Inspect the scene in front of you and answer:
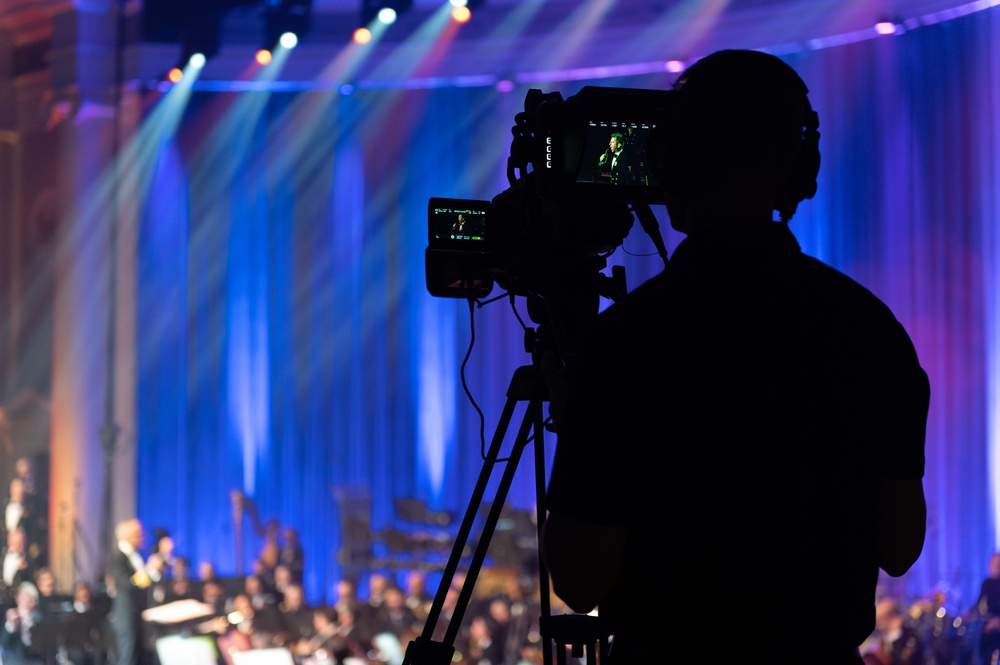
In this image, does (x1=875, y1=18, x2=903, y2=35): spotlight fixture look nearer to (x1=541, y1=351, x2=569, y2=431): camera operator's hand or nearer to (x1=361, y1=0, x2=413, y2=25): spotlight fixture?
(x1=361, y1=0, x2=413, y2=25): spotlight fixture

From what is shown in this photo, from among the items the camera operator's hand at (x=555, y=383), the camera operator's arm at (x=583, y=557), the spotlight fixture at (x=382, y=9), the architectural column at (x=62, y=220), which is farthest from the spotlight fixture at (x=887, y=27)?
the camera operator's arm at (x=583, y=557)

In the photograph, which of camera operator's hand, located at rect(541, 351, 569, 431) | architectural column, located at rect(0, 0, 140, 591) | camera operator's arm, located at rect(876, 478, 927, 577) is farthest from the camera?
architectural column, located at rect(0, 0, 140, 591)

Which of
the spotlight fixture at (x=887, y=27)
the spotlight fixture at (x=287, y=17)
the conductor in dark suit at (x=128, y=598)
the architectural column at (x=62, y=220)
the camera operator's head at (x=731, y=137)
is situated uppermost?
the spotlight fixture at (x=287, y=17)

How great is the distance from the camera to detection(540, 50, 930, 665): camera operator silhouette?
0.91m

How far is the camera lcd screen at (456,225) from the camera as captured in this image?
183 centimetres

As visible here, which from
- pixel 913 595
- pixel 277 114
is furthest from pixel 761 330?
pixel 277 114

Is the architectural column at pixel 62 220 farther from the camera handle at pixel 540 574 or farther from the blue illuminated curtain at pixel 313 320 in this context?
the camera handle at pixel 540 574

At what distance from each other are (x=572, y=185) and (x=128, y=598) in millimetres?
6542

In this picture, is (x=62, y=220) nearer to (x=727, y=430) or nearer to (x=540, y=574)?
(x=540, y=574)

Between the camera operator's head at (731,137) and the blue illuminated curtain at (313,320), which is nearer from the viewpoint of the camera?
the camera operator's head at (731,137)

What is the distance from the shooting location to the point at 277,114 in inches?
357

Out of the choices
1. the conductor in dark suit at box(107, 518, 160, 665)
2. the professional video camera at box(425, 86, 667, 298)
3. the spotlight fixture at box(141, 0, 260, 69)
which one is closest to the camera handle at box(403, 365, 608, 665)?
the professional video camera at box(425, 86, 667, 298)

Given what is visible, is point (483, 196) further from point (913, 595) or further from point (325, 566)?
point (913, 595)

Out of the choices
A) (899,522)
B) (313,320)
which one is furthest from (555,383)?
(313,320)
